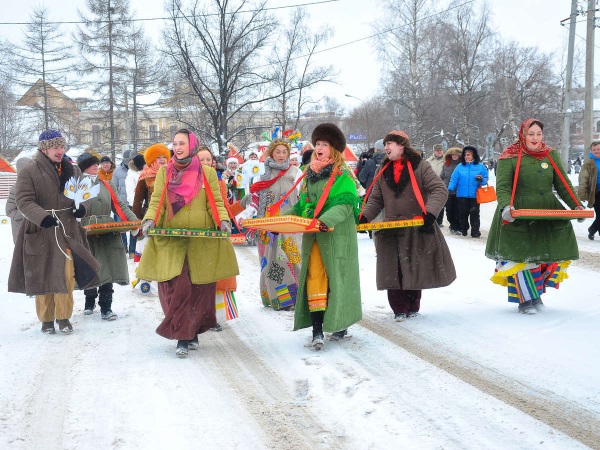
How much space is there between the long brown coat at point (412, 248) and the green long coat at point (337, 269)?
818 millimetres

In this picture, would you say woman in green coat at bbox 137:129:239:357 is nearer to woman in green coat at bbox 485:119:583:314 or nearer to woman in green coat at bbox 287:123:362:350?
woman in green coat at bbox 287:123:362:350

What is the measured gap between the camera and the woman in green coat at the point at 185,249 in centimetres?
632

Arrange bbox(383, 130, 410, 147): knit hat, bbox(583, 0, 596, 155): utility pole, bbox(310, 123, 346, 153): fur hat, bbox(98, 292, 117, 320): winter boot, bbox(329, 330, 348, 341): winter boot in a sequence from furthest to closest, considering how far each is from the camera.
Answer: bbox(583, 0, 596, 155): utility pole → bbox(98, 292, 117, 320): winter boot → bbox(383, 130, 410, 147): knit hat → bbox(329, 330, 348, 341): winter boot → bbox(310, 123, 346, 153): fur hat

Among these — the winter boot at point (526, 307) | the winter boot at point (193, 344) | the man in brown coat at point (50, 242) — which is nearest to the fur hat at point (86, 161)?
the man in brown coat at point (50, 242)

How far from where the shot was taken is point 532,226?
7.26m

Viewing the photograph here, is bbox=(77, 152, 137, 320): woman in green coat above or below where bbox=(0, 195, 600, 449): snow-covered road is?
above

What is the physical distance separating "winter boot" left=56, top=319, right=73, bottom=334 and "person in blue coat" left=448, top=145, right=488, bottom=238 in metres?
9.49

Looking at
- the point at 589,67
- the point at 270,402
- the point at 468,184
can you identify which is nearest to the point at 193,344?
the point at 270,402

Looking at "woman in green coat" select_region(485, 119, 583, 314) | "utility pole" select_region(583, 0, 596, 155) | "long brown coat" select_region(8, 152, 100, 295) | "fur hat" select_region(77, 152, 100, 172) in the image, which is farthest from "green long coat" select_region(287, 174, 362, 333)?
"utility pole" select_region(583, 0, 596, 155)

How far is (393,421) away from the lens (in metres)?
4.48

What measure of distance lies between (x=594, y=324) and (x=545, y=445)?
309cm

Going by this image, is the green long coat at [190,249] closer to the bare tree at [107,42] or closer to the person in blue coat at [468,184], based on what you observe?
the person in blue coat at [468,184]

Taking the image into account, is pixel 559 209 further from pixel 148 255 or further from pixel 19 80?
pixel 19 80

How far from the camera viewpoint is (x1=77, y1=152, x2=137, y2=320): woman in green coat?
8156 millimetres
